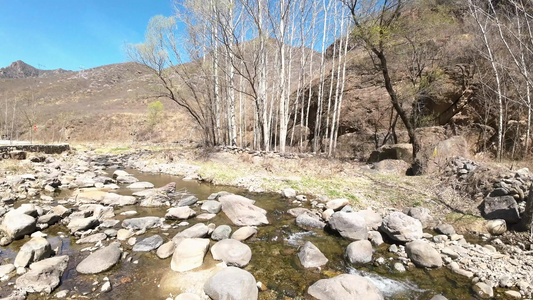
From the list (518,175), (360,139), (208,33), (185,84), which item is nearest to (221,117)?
(185,84)

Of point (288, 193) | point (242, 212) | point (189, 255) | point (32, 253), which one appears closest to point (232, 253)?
point (189, 255)

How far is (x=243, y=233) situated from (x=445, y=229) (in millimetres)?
4047

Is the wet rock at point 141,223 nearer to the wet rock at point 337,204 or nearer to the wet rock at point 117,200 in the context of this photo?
the wet rock at point 117,200

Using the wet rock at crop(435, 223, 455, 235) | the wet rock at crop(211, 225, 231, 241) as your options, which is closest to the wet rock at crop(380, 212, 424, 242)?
the wet rock at crop(435, 223, 455, 235)

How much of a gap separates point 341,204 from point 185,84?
1282cm

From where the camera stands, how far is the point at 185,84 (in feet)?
51.5

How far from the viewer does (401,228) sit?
4.62 metres

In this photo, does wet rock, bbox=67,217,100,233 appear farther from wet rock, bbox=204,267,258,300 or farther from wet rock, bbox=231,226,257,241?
wet rock, bbox=204,267,258,300

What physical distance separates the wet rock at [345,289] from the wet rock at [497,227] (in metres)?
3.47

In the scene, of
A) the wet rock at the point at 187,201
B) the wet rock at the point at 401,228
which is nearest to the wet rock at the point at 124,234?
the wet rock at the point at 187,201

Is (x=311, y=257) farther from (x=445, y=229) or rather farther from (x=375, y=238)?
(x=445, y=229)

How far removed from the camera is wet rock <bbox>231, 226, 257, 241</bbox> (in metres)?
4.77

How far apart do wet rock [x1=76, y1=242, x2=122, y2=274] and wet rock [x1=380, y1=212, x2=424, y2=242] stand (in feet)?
15.3

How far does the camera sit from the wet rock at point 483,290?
127 inches
